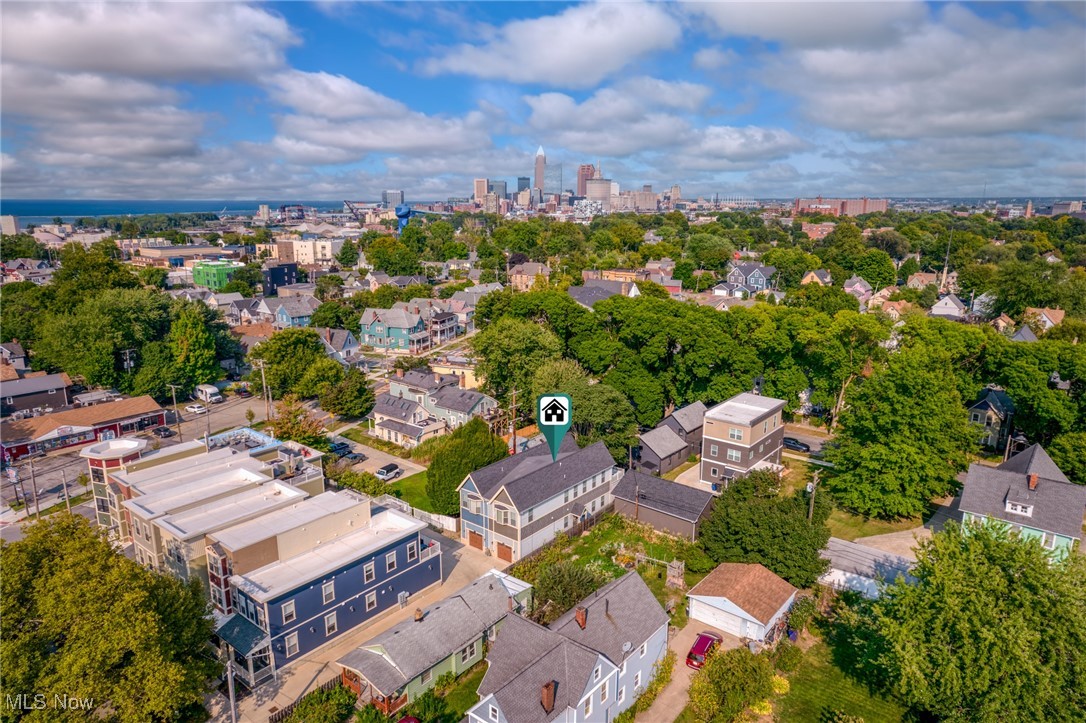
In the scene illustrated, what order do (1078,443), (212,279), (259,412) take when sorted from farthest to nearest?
(212,279)
(259,412)
(1078,443)

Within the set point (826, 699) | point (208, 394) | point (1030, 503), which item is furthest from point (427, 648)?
point (208, 394)

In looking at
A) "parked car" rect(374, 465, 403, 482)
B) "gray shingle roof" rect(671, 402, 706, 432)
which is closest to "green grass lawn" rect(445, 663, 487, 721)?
"parked car" rect(374, 465, 403, 482)

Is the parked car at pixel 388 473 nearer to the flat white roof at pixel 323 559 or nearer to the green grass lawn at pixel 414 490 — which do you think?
the green grass lawn at pixel 414 490

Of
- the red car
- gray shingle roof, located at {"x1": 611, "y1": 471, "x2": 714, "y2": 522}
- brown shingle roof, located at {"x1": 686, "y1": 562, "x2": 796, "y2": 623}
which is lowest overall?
the red car

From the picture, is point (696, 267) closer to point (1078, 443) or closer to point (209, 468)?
point (1078, 443)

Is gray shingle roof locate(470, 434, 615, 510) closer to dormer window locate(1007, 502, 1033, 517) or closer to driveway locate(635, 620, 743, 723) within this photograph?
driveway locate(635, 620, 743, 723)

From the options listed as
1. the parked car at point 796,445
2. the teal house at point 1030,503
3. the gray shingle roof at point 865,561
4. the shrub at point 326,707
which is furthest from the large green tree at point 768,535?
the shrub at point 326,707

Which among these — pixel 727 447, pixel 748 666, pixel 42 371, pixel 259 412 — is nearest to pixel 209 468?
pixel 259 412

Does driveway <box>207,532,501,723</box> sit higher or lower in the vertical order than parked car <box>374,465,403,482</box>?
lower

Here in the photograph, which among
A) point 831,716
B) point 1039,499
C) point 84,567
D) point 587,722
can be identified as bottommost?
point 831,716
